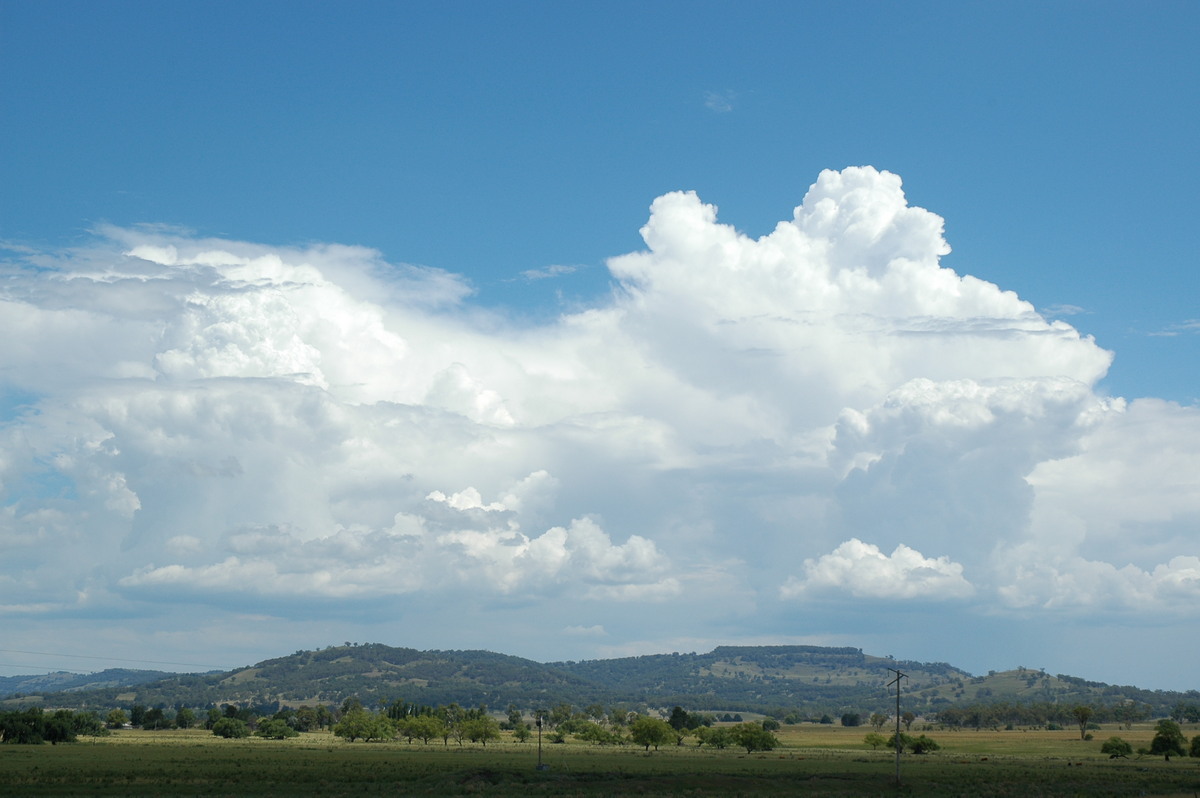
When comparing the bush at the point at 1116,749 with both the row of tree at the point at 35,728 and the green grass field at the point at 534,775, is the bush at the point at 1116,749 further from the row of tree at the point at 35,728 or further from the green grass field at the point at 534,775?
the row of tree at the point at 35,728

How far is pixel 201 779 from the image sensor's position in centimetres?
8719

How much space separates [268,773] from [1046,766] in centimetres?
9242

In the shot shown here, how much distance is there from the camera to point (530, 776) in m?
93.2

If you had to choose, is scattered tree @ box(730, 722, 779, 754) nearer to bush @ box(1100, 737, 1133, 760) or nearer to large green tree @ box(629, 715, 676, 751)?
large green tree @ box(629, 715, 676, 751)

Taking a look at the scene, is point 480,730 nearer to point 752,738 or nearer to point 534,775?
point 752,738

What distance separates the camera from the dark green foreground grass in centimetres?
8106

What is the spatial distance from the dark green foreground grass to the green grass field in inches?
5.0

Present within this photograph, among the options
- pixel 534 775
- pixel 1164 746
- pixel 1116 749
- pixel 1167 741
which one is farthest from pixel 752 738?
pixel 534 775

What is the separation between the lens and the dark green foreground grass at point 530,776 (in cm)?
8106

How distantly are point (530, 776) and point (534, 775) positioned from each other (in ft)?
3.56

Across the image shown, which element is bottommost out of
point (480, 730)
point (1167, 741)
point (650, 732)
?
point (480, 730)

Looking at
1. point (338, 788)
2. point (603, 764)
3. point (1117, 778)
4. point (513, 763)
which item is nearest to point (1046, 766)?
point (1117, 778)

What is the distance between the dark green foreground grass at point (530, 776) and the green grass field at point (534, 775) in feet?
0.42

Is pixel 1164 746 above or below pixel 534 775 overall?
below
